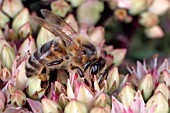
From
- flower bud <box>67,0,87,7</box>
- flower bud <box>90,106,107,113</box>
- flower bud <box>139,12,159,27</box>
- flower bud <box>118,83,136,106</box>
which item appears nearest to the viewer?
flower bud <box>90,106,107,113</box>

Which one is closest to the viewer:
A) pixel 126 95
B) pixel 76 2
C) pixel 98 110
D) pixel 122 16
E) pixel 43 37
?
pixel 98 110

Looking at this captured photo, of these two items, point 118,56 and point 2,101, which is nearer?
point 2,101

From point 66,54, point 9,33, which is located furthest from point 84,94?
point 9,33

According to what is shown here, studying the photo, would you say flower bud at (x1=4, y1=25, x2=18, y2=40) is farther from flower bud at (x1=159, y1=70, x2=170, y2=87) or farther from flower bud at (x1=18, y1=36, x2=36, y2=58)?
flower bud at (x1=159, y1=70, x2=170, y2=87)

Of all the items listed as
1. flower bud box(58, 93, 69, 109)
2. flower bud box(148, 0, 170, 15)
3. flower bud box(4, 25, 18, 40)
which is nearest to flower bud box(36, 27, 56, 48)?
flower bud box(4, 25, 18, 40)

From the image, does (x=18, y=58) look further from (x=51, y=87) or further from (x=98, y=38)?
(x=98, y=38)

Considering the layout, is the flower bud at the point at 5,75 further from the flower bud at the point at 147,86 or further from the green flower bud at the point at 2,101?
the flower bud at the point at 147,86

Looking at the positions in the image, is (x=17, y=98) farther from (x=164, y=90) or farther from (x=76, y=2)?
(x=76, y=2)
